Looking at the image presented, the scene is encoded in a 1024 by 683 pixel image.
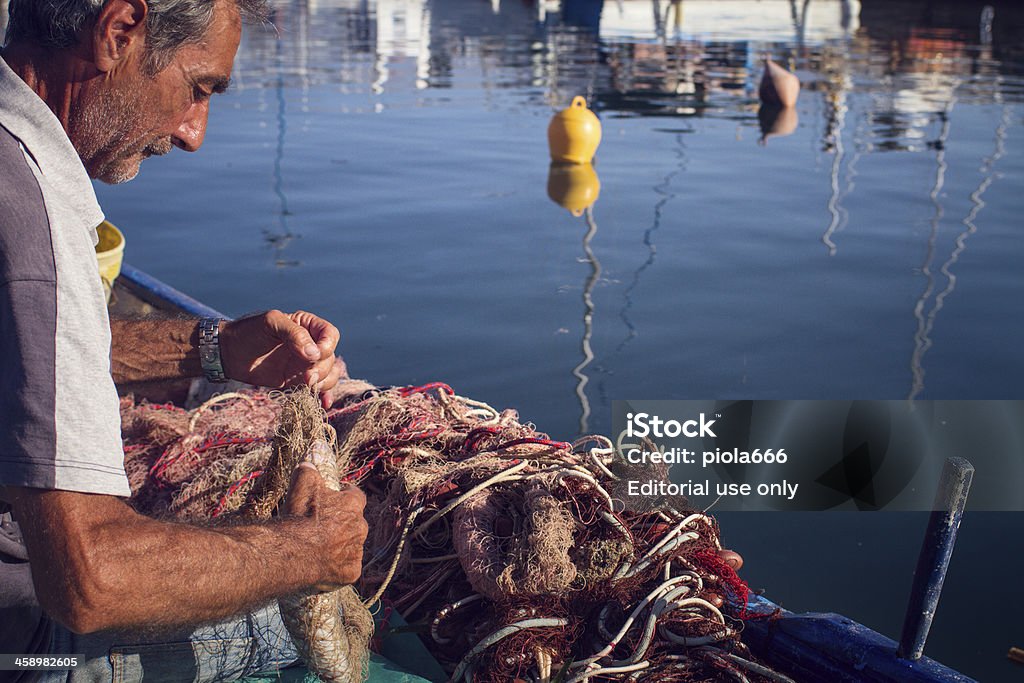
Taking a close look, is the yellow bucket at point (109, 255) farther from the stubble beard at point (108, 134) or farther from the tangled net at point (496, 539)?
the stubble beard at point (108, 134)

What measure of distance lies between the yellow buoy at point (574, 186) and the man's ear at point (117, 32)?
9.87 meters

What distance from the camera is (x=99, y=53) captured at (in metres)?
1.91

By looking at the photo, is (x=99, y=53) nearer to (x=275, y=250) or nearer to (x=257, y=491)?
(x=257, y=491)

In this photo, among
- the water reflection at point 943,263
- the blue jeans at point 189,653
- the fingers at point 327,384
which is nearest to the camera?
the blue jeans at point 189,653

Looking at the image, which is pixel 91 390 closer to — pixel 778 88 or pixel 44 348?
pixel 44 348

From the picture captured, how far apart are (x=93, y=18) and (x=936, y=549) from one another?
8.73 ft

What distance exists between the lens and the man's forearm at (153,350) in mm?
3066

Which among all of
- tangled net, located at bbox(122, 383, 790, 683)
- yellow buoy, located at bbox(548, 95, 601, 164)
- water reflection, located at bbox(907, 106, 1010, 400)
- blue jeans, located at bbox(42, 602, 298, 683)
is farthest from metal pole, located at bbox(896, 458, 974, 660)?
yellow buoy, located at bbox(548, 95, 601, 164)

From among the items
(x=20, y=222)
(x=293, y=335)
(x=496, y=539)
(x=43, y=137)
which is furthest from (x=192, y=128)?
(x=496, y=539)

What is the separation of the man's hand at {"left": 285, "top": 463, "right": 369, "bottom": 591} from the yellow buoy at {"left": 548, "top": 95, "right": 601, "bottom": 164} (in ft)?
38.4

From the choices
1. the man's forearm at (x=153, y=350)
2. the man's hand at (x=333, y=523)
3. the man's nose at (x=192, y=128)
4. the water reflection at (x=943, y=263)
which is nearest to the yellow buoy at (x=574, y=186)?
the water reflection at (x=943, y=263)

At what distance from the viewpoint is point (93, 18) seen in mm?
1883

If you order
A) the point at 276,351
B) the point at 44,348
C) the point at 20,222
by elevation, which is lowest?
the point at 276,351

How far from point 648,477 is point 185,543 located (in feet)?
5.73
